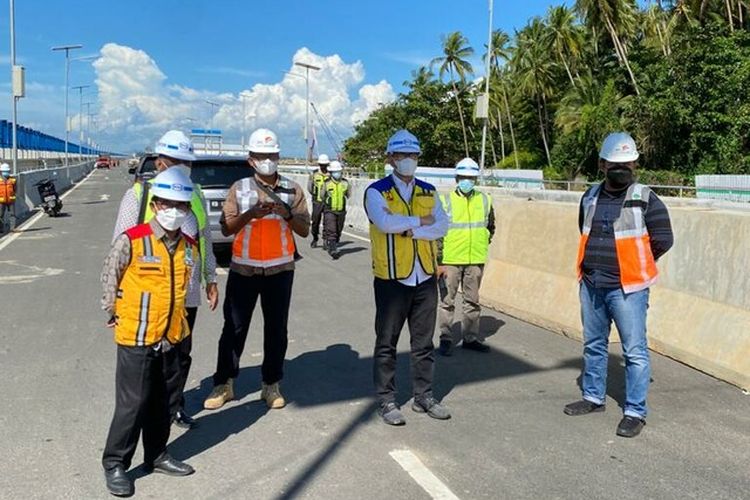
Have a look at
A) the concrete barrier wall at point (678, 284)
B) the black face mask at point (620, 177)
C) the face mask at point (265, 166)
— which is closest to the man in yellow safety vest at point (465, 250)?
the concrete barrier wall at point (678, 284)

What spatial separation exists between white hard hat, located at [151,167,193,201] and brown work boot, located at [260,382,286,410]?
1923 mm

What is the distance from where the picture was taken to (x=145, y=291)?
3754 millimetres

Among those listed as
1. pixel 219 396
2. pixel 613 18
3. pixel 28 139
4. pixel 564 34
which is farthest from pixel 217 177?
pixel 28 139

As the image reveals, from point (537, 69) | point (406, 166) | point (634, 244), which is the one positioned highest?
point (537, 69)

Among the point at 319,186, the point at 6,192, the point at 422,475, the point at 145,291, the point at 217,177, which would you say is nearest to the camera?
the point at 145,291

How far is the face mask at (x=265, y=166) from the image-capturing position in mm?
4949

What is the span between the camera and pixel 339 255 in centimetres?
1368

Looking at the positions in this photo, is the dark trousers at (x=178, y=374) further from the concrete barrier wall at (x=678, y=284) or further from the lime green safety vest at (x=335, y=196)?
the lime green safety vest at (x=335, y=196)

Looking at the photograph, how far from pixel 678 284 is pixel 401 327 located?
3.13 meters

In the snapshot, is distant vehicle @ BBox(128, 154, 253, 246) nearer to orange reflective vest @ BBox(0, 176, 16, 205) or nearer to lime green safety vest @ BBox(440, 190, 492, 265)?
lime green safety vest @ BBox(440, 190, 492, 265)

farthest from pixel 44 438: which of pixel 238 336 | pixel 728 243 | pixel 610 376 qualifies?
pixel 728 243

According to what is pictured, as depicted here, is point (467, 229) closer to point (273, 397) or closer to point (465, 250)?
point (465, 250)

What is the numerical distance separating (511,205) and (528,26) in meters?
67.7

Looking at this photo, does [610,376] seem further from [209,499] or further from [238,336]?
[209,499]
